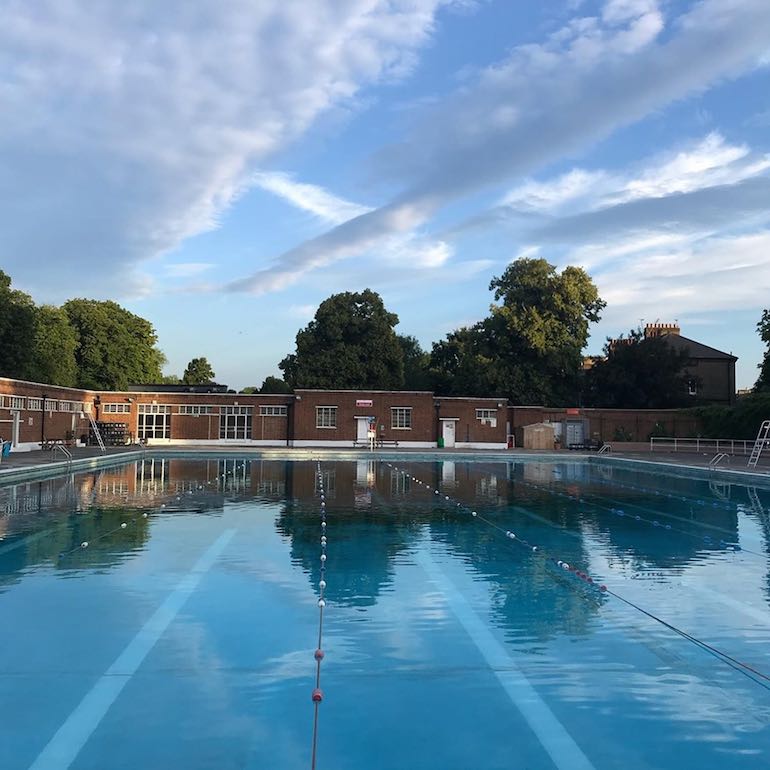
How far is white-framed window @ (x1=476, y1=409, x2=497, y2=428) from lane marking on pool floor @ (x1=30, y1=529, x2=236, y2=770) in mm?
35734

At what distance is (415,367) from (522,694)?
184 ft

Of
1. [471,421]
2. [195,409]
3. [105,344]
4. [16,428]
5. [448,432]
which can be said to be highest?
[105,344]

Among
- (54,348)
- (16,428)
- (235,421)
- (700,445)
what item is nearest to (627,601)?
(16,428)

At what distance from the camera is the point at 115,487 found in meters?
18.4

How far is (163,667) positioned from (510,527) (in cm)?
803

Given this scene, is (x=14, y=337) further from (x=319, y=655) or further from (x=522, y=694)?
(x=522, y=694)

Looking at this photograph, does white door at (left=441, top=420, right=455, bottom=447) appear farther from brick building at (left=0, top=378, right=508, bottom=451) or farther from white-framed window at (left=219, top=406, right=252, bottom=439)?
white-framed window at (left=219, top=406, right=252, bottom=439)

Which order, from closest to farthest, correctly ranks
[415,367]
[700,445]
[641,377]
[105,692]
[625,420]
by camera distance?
[105,692] < [700,445] < [625,420] < [641,377] < [415,367]

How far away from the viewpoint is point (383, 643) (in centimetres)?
615

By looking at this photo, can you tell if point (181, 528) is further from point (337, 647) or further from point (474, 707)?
point (474, 707)

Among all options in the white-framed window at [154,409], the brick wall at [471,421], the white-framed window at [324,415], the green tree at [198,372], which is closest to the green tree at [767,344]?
the brick wall at [471,421]

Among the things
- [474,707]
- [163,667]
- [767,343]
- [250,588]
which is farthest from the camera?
[767,343]

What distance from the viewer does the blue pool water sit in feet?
14.3

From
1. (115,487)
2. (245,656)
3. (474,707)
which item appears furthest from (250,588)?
(115,487)
